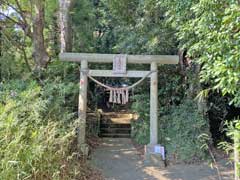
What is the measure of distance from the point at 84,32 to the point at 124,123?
300cm

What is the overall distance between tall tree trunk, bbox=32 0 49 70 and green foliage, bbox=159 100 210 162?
11.1ft

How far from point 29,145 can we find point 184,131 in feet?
12.4

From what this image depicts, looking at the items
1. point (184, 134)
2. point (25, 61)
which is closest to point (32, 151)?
point (184, 134)

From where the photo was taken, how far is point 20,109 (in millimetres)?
4688

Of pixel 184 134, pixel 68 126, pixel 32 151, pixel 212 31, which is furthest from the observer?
pixel 184 134

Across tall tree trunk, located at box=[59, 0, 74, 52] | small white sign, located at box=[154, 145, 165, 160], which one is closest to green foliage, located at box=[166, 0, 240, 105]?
small white sign, located at box=[154, 145, 165, 160]

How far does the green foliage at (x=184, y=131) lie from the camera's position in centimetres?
629

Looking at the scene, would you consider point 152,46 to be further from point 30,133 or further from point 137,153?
point 30,133

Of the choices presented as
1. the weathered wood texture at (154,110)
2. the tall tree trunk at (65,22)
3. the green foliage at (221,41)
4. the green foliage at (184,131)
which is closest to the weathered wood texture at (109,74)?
the weathered wood texture at (154,110)

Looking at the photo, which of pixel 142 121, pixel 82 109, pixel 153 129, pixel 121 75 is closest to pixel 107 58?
pixel 121 75

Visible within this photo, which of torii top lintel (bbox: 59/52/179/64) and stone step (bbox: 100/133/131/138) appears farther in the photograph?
stone step (bbox: 100/133/131/138)

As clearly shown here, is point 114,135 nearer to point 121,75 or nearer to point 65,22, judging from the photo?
point 121,75

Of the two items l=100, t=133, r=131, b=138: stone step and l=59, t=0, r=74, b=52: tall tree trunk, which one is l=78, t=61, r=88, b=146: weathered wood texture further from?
l=100, t=133, r=131, b=138: stone step

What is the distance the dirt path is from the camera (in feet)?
17.7
